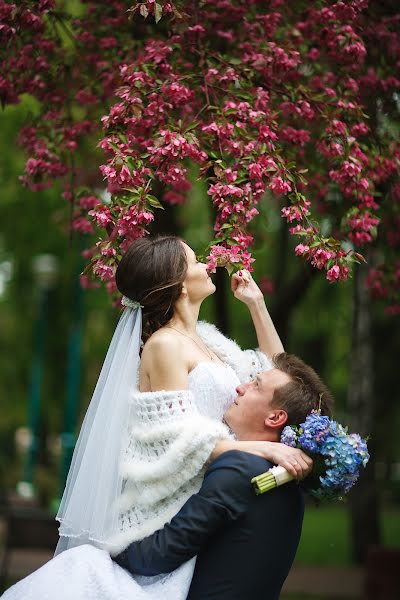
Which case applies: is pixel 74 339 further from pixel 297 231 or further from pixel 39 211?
pixel 297 231

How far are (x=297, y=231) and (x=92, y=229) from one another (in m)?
1.72

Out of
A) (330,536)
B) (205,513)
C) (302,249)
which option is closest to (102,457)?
(205,513)

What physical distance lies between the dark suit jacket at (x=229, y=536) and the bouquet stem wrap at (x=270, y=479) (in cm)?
5

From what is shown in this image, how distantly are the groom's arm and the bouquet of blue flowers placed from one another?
0.28 feet

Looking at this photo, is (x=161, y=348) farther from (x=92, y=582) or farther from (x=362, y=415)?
(x=362, y=415)

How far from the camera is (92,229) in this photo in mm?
6004

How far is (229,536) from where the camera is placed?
395 cm

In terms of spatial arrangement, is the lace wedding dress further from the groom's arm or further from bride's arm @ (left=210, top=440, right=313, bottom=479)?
bride's arm @ (left=210, top=440, right=313, bottom=479)

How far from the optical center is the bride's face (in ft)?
15.2

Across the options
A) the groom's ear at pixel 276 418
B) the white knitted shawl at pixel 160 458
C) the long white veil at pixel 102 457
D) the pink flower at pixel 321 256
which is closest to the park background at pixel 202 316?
the long white veil at pixel 102 457

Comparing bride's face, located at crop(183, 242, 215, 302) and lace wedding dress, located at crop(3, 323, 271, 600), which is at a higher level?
bride's face, located at crop(183, 242, 215, 302)

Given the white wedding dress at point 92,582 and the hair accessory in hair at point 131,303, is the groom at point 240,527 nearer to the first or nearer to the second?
the white wedding dress at point 92,582

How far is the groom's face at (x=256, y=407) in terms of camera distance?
4160mm

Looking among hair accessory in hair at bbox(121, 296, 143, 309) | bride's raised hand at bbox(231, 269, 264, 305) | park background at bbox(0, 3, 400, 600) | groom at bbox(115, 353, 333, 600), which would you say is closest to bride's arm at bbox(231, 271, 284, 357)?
bride's raised hand at bbox(231, 269, 264, 305)
